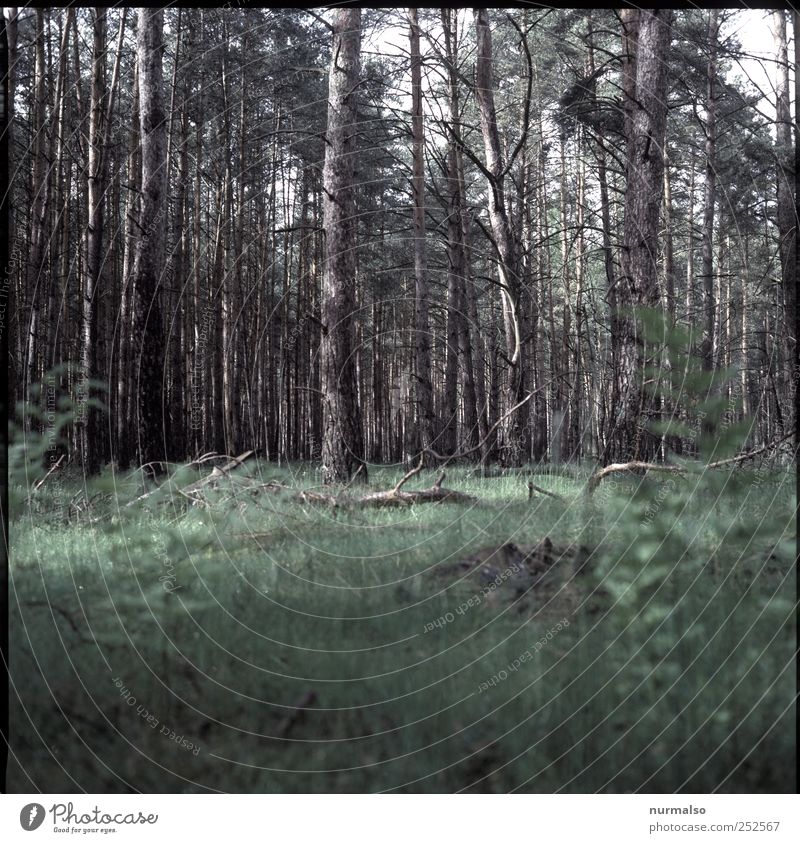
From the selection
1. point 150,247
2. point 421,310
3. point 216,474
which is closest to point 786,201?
point 216,474

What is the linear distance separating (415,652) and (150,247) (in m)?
3.04

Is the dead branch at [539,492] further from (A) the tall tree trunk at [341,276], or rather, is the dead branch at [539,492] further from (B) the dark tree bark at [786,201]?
(A) the tall tree trunk at [341,276]

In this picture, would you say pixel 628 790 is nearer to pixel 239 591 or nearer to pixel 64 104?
pixel 239 591

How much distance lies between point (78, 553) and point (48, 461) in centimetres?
43

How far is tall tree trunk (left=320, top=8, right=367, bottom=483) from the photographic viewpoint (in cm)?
536

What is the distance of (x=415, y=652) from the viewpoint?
92.4 inches

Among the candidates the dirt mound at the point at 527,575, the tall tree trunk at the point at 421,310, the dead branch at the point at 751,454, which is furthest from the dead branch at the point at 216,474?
the tall tree trunk at the point at 421,310

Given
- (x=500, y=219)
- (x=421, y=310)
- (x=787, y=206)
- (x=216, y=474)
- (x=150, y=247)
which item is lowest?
(x=216, y=474)

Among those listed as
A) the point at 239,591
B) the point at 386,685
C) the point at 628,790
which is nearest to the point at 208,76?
the point at 239,591

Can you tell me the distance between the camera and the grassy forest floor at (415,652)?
2070mm

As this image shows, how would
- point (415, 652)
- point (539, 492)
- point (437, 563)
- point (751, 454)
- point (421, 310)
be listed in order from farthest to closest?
point (421, 310), point (539, 492), point (437, 563), point (751, 454), point (415, 652)

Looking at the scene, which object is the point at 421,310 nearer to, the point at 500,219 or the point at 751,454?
the point at 500,219

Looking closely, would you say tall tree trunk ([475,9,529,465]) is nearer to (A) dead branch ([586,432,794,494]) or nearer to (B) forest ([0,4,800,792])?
(B) forest ([0,4,800,792])

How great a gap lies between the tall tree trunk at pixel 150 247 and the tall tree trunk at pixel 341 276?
1.41 meters
